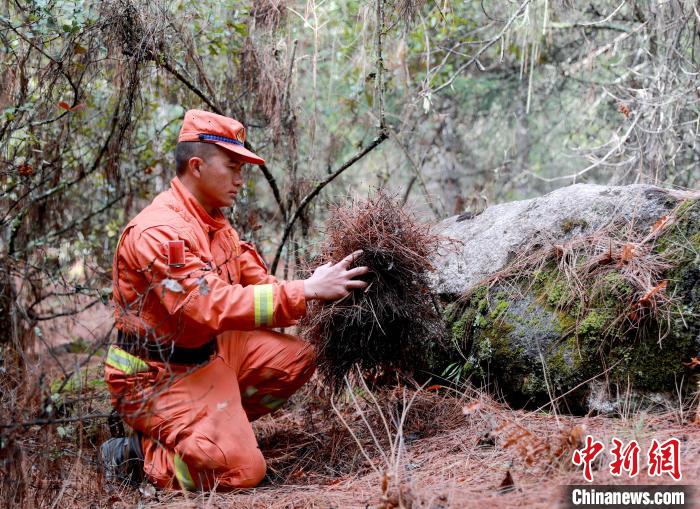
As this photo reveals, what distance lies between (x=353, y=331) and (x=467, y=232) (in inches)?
53.6

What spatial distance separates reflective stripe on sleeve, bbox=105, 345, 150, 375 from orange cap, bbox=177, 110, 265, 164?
118 cm

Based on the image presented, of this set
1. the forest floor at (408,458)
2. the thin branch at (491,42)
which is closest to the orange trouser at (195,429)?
the forest floor at (408,458)

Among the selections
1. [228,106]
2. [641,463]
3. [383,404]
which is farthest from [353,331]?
[228,106]

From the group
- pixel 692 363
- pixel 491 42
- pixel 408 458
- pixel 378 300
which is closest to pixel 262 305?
pixel 378 300

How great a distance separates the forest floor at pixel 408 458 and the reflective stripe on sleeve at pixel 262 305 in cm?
58

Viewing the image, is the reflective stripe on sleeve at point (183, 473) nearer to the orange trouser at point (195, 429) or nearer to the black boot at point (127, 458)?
the orange trouser at point (195, 429)

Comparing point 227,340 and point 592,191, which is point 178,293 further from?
point 592,191

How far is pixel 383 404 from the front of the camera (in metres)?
3.70

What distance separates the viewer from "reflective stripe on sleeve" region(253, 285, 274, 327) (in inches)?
123

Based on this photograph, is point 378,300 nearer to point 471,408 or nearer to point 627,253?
point 471,408

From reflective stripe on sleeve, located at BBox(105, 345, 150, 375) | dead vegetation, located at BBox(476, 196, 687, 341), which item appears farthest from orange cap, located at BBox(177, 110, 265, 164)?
dead vegetation, located at BBox(476, 196, 687, 341)

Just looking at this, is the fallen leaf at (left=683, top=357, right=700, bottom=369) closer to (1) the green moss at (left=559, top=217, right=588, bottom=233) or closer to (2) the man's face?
(1) the green moss at (left=559, top=217, right=588, bottom=233)

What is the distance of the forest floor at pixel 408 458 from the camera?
2.47 meters

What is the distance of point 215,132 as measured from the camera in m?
3.58
